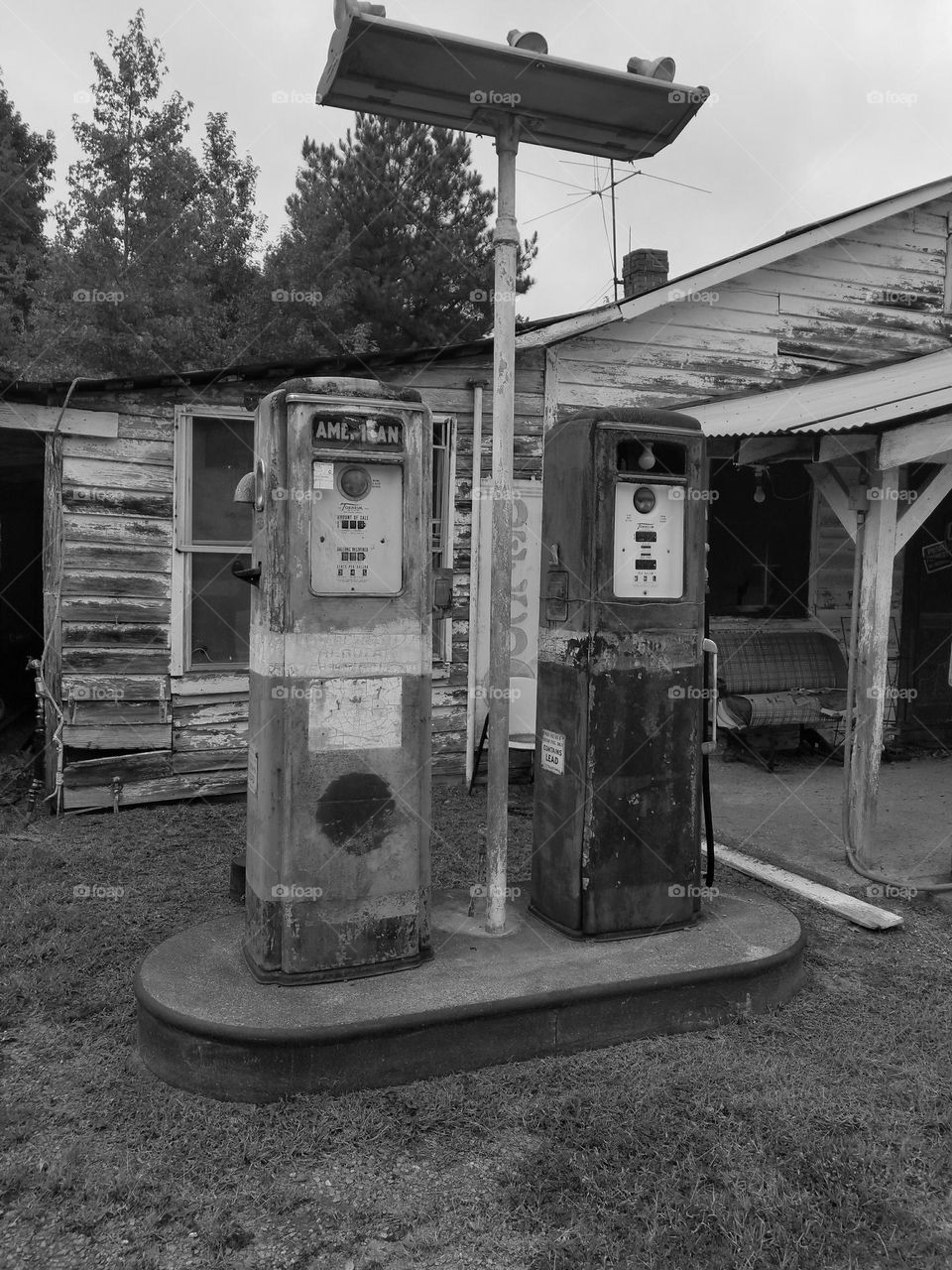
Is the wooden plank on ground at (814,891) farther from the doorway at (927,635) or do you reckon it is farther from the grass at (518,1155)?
the doorway at (927,635)

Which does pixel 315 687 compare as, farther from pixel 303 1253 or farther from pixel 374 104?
pixel 374 104

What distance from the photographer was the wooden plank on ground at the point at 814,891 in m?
5.09

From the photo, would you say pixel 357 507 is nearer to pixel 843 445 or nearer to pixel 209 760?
pixel 843 445

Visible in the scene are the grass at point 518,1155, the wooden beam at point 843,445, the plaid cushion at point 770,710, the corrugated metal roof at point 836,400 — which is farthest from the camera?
the plaid cushion at point 770,710

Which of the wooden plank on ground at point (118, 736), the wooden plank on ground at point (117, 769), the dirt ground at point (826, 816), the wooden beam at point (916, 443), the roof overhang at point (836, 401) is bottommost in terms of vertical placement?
the dirt ground at point (826, 816)

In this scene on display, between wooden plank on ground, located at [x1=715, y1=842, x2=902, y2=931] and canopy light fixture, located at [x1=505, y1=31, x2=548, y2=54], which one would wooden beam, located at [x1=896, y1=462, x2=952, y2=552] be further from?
canopy light fixture, located at [x1=505, y1=31, x2=548, y2=54]

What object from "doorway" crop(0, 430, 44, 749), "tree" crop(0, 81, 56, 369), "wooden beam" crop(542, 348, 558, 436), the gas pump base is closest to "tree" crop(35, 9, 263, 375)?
"tree" crop(0, 81, 56, 369)

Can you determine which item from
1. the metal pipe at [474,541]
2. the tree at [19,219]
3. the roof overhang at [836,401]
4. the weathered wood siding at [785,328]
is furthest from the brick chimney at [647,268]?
the tree at [19,219]

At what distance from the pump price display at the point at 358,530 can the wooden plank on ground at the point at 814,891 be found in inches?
126

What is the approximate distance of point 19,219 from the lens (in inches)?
986

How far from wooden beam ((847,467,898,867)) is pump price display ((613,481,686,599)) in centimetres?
212

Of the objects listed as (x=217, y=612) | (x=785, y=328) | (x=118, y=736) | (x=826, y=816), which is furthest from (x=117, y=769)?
(x=785, y=328)

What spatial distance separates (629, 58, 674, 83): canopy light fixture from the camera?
11.8ft

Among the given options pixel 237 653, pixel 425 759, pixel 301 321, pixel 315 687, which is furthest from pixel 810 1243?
pixel 301 321
